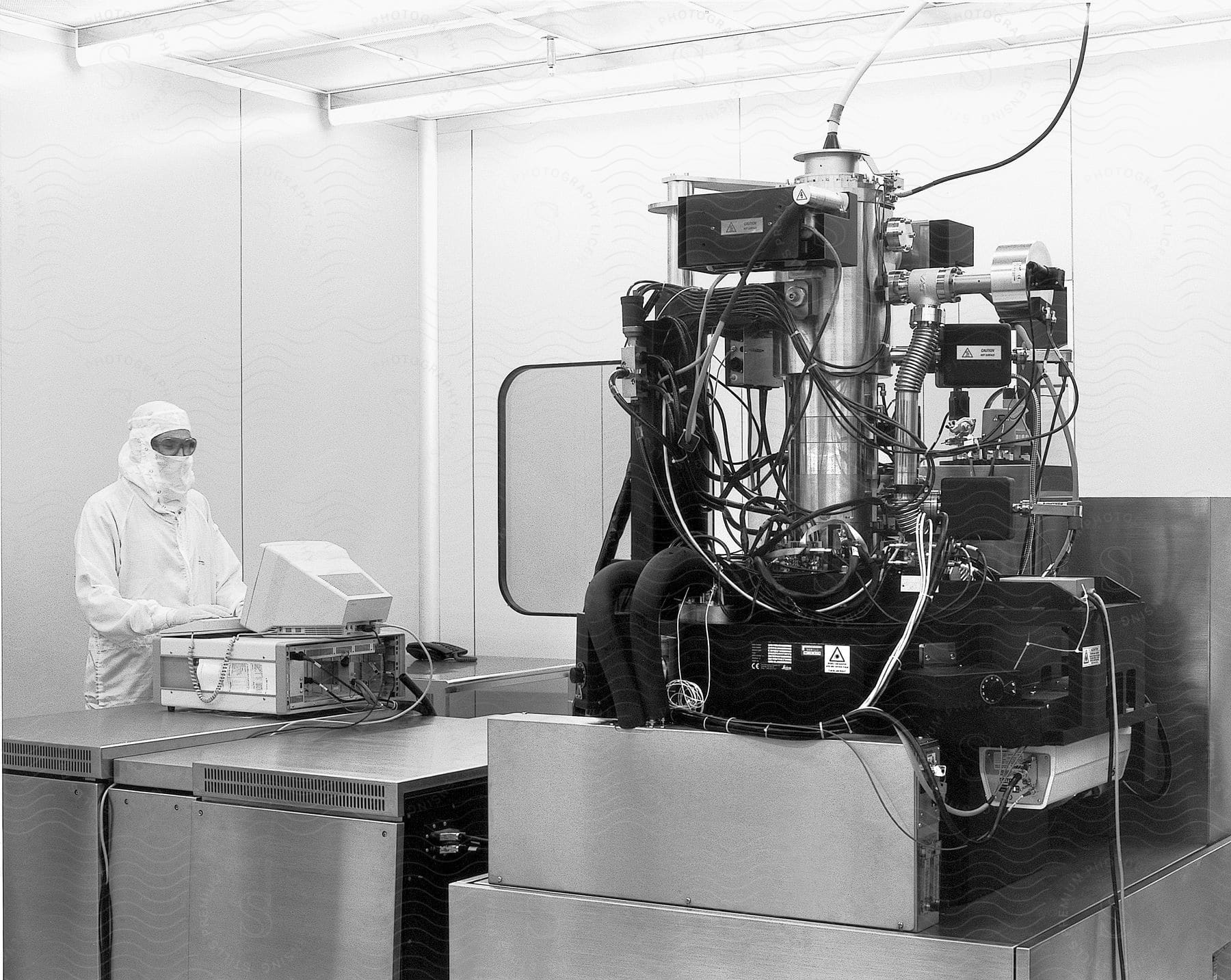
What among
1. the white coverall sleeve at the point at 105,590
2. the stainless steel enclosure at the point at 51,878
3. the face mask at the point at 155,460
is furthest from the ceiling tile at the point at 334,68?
the stainless steel enclosure at the point at 51,878

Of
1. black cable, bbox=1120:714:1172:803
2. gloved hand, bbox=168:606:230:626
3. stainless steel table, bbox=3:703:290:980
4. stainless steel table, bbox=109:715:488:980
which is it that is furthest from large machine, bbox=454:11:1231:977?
gloved hand, bbox=168:606:230:626

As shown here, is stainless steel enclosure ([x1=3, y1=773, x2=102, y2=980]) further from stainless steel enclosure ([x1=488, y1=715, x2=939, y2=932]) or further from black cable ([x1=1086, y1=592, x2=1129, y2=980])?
black cable ([x1=1086, y1=592, x2=1129, y2=980])

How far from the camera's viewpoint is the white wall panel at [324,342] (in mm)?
3025

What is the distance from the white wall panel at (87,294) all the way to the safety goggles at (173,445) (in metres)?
0.11

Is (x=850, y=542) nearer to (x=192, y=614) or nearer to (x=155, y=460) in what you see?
(x=192, y=614)

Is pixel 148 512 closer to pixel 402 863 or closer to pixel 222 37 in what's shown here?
pixel 222 37

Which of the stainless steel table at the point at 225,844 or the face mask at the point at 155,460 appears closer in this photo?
the stainless steel table at the point at 225,844

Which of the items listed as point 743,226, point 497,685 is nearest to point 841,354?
point 743,226

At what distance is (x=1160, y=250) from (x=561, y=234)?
3.64ft

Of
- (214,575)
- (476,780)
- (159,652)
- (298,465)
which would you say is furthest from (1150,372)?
(214,575)

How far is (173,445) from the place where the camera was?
305cm

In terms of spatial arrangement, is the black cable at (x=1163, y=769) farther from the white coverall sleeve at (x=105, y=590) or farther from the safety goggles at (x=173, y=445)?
the safety goggles at (x=173, y=445)

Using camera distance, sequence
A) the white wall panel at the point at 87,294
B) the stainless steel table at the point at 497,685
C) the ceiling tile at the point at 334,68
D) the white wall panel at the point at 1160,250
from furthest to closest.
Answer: the white wall panel at the point at 87,294, the stainless steel table at the point at 497,685, the ceiling tile at the point at 334,68, the white wall panel at the point at 1160,250

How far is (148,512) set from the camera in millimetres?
3080
